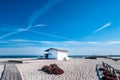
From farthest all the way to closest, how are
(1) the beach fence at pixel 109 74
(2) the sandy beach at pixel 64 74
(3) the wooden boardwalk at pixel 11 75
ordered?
(2) the sandy beach at pixel 64 74 < (1) the beach fence at pixel 109 74 < (3) the wooden boardwalk at pixel 11 75

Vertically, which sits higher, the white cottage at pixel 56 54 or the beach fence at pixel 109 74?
the white cottage at pixel 56 54

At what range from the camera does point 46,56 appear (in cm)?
4953

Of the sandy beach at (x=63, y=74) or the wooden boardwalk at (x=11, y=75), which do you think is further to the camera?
the sandy beach at (x=63, y=74)

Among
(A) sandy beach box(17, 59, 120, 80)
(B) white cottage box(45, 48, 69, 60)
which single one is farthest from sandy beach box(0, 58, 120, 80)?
(B) white cottage box(45, 48, 69, 60)

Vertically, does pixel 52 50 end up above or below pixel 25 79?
above

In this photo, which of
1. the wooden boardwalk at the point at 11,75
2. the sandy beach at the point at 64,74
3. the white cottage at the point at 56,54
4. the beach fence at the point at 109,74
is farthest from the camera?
the white cottage at the point at 56,54

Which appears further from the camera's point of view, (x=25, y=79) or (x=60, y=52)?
(x=60, y=52)

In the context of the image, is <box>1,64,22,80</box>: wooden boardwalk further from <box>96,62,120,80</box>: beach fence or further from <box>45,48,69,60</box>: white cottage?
<box>45,48,69,60</box>: white cottage

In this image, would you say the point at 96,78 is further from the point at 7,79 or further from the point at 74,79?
the point at 7,79

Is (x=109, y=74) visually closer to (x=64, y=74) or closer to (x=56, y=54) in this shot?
(x=64, y=74)

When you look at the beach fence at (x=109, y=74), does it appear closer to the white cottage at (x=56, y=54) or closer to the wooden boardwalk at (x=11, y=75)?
the wooden boardwalk at (x=11, y=75)

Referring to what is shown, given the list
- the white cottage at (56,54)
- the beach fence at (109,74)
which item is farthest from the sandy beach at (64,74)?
the white cottage at (56,54)

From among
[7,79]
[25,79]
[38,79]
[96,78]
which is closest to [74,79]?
[96,78]

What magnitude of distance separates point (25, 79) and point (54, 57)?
29.9 metres
